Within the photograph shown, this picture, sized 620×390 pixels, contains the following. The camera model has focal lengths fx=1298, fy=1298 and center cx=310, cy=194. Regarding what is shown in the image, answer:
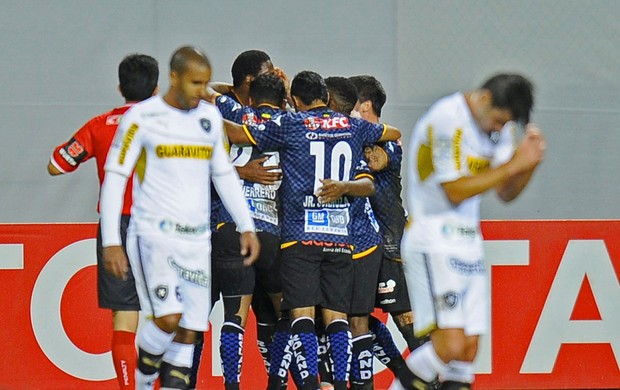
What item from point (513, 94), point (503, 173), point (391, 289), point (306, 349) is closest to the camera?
point (503, 173)

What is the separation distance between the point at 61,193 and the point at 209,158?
338 centimetres

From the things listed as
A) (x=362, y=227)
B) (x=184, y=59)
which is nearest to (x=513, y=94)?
(x=184, y=59)

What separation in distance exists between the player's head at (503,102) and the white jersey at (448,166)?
2.2 inches

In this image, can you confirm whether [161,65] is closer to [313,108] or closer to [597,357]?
[313,108]

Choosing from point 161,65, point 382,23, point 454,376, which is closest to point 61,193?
point 161,65

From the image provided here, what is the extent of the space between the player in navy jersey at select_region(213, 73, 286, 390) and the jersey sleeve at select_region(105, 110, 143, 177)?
1.34 meters

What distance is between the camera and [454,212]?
591 centimetres

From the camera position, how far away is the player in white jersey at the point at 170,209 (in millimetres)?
6047

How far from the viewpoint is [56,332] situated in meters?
8.53

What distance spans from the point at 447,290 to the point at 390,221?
2.21 meters

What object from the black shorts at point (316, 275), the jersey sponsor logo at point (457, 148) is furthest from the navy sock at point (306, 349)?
the jersey sponsor logo at point (457, 148)

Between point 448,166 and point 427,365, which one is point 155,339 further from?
point 448,166

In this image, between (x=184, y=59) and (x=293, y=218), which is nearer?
(x=184, y=59)

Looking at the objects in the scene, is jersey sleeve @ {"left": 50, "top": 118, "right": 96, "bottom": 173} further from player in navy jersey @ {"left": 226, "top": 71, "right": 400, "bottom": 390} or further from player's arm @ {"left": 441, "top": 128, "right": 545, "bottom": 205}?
player's arm @ {"left": 441, "top": 128, "right": 545, "bottom": 205}
